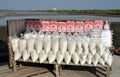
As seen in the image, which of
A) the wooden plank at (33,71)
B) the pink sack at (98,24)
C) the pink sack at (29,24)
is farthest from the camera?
the pink sack at (29,24)

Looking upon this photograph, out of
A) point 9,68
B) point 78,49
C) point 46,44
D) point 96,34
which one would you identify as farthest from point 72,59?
point 9,68

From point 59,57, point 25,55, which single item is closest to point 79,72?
point 59,57

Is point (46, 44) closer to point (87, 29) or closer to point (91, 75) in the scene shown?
point (91, 75)

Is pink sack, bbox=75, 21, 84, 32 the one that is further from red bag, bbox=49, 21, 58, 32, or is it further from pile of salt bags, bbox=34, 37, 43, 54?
pile of salt bags, bbox=34, 37, 43, 54

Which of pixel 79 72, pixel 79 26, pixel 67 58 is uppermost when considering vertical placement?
pixel 79 26

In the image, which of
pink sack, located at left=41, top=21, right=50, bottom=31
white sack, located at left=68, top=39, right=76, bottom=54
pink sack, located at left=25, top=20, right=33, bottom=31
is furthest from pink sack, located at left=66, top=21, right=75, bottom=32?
white sack, located at left=68, top=39, right=76, bottom=54

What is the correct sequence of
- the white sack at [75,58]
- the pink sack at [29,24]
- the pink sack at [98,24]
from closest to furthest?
the white sack at [75,58] → the pink sack at [98,24] → the pink sack at [29,24]

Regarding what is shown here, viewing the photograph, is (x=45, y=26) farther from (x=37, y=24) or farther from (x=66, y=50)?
(x=66, y=50)


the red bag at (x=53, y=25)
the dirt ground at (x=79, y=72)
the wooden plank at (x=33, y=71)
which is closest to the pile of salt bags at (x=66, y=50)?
the wooden plank at (x=33, y=71)

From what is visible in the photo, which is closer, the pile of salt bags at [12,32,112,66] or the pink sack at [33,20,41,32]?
the pile of salt bags at [12,32,112,66]

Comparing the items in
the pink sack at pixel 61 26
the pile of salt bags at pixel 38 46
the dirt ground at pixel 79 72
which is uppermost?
the pink sack at pixel 61 26

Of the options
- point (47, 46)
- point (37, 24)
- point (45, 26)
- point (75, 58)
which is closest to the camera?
point (75, 58)

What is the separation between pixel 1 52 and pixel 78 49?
5.02 metres

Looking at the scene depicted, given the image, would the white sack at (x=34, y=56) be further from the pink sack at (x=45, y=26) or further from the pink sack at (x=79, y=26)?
the pink sack at (x=79, y=26)
